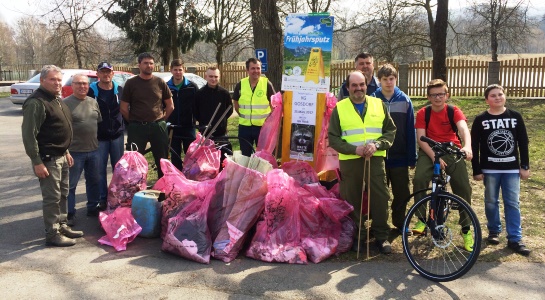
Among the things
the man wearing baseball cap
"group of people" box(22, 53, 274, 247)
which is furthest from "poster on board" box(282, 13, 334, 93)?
the man wearing baseball cap

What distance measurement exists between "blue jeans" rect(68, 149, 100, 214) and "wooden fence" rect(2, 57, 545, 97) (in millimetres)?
13105

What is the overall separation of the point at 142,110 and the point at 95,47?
20134mm

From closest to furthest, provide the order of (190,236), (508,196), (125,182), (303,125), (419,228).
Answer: (190,236) → (508,196) → (419,228) → (125,182) → (303,125)

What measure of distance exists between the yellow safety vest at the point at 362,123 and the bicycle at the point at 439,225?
1.36 ft

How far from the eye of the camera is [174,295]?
3.54 meters

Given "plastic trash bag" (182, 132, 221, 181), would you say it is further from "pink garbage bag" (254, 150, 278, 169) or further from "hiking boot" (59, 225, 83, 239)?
"hiking boot" (59, 225, 83, 239)

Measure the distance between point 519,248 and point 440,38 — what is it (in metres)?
12.1

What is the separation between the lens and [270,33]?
7211mm

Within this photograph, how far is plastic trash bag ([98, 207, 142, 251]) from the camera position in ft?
14.7

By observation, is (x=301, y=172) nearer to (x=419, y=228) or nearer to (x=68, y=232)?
(x=419, y=228)

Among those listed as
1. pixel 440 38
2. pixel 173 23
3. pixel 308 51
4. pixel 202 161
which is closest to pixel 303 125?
pixel 308 51

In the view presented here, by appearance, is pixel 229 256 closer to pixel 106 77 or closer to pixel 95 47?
pixel 106 77

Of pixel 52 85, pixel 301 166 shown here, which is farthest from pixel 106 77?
pixel 301 166

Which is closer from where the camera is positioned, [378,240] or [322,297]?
[322,297]
